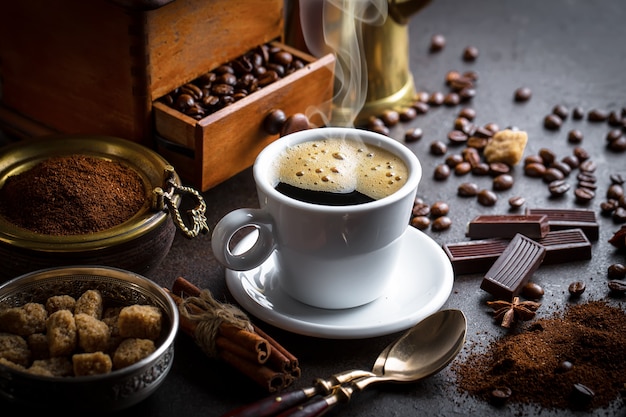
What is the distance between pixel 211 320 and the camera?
1325 millimetres

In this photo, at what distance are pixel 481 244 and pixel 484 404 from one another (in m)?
0.41

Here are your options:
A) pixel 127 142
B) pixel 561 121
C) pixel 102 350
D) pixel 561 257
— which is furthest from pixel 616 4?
pixel 102 350

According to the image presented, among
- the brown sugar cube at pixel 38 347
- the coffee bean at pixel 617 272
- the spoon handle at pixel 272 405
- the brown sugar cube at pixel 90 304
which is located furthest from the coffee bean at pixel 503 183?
the brown sugar cube at pixel 38 347

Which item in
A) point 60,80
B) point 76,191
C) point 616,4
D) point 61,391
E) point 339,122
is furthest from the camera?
point 616,4

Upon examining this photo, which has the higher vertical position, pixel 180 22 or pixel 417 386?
pixel 180 22

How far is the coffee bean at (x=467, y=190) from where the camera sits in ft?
6.04

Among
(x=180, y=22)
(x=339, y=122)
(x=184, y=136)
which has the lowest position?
(x=339, y=122)

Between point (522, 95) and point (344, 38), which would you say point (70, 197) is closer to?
point (344, 38)

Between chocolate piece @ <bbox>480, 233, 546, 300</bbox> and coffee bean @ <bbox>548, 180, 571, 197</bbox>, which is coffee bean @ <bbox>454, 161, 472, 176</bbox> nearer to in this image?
coffee bean @ <bbox>548, 180, 571, 197</bbox>

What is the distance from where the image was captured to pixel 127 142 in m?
1.61

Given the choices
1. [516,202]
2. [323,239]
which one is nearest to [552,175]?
[516,202]

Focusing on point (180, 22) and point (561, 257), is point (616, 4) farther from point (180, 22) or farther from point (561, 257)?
point (180, 22)

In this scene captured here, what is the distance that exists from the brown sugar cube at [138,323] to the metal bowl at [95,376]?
2cm

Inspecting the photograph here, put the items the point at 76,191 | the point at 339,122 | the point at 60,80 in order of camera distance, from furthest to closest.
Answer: the point at 339,122
the point at 60,80
the point at 76,191
